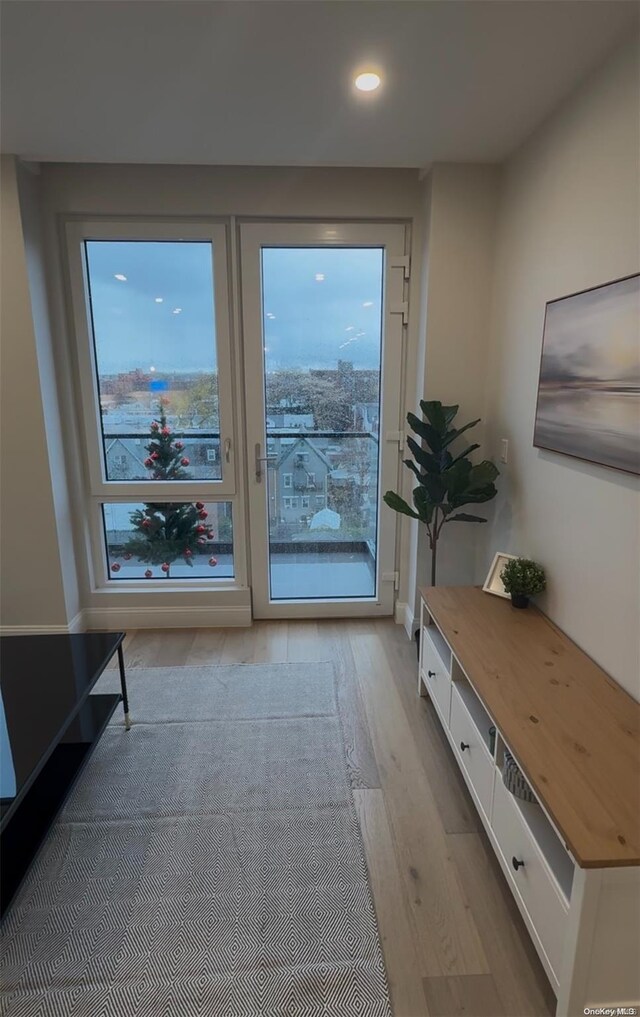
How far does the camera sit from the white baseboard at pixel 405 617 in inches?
122

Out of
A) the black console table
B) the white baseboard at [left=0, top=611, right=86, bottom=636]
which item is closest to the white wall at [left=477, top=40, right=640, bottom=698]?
the black console table

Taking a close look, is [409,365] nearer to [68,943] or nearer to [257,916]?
[257,916]

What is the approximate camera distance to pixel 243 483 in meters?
3.16

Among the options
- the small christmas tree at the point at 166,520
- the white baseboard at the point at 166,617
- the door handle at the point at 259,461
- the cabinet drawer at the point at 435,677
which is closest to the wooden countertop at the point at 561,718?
the cabinet drawer at the point at 435,677

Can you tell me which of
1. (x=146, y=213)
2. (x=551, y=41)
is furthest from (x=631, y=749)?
(x=146, y=213)

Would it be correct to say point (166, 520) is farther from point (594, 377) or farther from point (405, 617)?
point (594, 377)

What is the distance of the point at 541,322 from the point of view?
2158 mm

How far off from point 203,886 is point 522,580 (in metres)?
1.56

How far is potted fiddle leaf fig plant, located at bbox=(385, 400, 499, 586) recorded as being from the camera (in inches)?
97.1

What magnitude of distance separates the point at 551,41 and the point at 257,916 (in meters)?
2.82

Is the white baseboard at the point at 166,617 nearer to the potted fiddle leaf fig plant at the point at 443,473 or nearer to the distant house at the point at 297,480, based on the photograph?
the distant house at the point at 297,480

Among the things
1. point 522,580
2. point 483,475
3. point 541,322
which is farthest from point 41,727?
point 541,322

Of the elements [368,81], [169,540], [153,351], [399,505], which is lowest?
[169,540]

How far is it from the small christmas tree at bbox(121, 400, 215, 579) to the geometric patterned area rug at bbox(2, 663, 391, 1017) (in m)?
1.15
